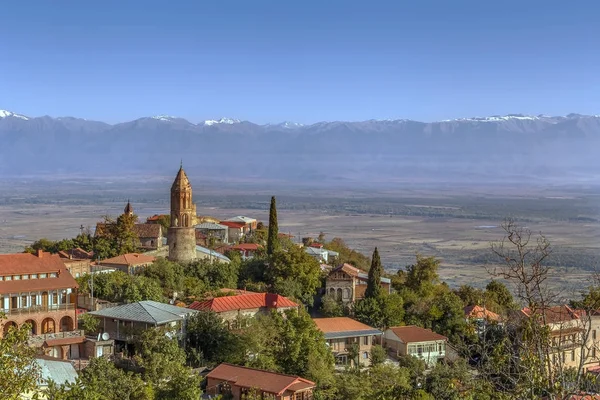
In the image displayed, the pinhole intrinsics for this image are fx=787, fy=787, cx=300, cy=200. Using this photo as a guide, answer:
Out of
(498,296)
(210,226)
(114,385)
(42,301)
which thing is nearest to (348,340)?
(498,296)

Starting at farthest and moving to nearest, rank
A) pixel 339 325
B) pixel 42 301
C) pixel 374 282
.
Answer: pixel 374 282, pixel 339 325, pixel 42 301

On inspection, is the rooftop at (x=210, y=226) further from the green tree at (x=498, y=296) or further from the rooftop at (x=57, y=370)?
the rooftop at (x=57, y=370)

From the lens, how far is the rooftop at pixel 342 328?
122 feet

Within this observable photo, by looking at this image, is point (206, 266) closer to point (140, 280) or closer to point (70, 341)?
point (140, 280)

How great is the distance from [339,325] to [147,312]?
9949mm

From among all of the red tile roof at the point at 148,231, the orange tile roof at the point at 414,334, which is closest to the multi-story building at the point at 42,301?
the orange tile roof at the point at 414,334

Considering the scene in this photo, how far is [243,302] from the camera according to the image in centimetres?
3675

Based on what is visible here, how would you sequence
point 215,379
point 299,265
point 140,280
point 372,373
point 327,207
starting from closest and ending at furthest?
point 215,379 < point 372,373 < point 140,280 < point 299,265 < point 327,207

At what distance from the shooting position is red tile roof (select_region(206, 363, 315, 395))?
28109 mm

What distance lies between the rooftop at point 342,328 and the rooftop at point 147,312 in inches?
264

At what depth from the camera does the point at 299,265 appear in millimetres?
43375

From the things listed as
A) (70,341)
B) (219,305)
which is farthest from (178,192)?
(70,341)

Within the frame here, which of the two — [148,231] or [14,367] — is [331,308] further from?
[14,367]

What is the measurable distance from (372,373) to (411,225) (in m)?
107
